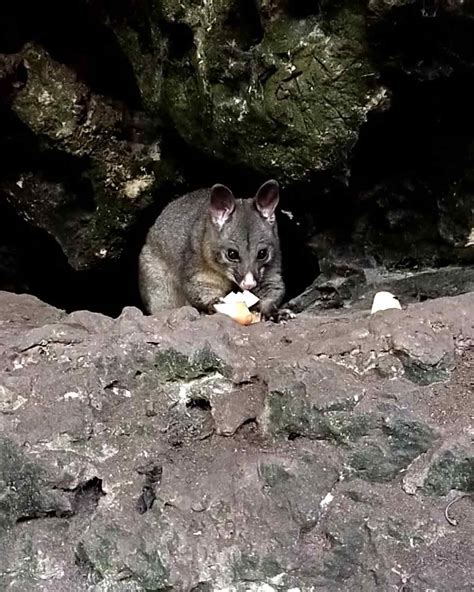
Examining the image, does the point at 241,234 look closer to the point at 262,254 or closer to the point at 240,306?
the point at 262,254

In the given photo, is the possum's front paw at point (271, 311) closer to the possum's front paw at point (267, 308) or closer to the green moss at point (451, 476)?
the possum's front paw at point (267, 308)

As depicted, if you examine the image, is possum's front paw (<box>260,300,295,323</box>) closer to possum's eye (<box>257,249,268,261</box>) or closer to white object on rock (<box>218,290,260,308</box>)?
white object on rock (<box>218,290,260,308</box>)

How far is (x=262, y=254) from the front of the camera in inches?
Answer: 205

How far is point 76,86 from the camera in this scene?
16.5ft

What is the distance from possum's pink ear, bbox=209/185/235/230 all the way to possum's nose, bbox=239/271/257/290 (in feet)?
1.64

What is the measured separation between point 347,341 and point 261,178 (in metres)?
2.30

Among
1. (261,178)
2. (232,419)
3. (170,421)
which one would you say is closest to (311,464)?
(232,419)

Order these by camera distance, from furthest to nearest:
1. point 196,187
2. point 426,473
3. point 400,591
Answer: point 196,187
point 426,473
point 400,591

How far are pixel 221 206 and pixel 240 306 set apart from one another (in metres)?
0.86

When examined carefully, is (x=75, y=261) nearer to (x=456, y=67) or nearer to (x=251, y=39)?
(x=251, y=39)

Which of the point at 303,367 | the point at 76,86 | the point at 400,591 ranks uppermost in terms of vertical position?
the point at 76,86

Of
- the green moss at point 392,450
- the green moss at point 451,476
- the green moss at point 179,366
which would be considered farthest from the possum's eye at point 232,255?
the green moss at point 451,476

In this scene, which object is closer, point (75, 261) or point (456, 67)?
point (456, 67)

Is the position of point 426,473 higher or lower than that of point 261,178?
lower
